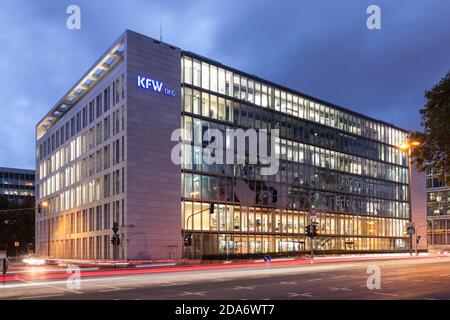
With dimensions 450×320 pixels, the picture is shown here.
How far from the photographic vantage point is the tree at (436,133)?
84.7 ft

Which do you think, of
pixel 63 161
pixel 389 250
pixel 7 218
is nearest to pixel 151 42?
pixel 63 161

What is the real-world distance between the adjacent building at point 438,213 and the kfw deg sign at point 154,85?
100472 millimetres

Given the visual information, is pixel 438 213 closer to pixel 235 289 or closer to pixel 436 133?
pixel 436 133

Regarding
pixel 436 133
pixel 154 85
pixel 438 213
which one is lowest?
pixel 438 213

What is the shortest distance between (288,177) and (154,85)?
1121 inches

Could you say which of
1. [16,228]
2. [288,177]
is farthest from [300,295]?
[16,228]

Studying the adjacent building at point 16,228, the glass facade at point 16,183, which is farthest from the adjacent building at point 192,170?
the glass facade at point 16,183

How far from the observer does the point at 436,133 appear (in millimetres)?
26469

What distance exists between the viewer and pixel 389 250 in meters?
98.6

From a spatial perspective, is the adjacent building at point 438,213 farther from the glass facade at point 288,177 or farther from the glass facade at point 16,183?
the glass facade at point 16,183

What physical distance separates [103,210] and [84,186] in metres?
9.79

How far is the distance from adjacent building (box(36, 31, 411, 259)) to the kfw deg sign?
0.18 m

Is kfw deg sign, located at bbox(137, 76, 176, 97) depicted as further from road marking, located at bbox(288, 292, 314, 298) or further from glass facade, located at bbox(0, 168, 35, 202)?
glass facade, located at bbox(0, 168, 35, 202)
